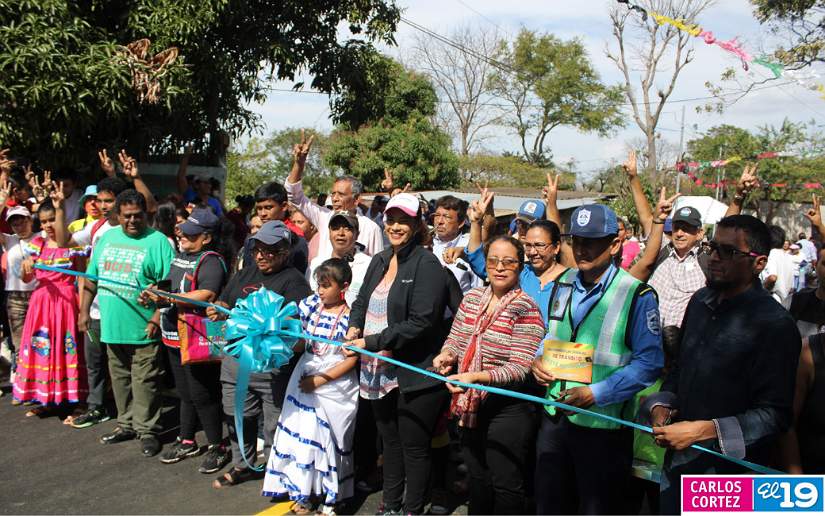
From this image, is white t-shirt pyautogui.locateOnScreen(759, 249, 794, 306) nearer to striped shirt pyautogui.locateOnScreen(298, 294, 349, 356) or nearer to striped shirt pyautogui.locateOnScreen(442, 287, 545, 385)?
striped shirt pyautogui.locateOnScreen(442, 287, 545, 385)

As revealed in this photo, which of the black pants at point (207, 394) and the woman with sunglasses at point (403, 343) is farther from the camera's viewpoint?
the black pants at point (207, 394)

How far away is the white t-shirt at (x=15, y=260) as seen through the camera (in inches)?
253

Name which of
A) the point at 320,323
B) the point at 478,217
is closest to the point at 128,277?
the point at 320,323

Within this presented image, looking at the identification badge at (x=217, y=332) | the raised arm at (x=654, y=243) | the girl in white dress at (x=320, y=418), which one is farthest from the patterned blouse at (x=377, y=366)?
the raised arm at (x=654, y=243)

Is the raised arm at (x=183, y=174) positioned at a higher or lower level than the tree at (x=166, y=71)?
lower

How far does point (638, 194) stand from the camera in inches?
171

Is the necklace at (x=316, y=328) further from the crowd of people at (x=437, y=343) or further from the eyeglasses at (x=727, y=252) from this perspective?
the eyeglasses at (x=727, y=252)

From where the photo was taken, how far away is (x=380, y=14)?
11195mm

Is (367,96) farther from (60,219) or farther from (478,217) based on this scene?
(478,217)

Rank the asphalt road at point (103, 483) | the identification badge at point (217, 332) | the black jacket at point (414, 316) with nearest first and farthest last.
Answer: the black jacket at point (414, 316)
the asphalt road at point (103, 483)
the identification badge at point (217, 332)

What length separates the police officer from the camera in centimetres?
298

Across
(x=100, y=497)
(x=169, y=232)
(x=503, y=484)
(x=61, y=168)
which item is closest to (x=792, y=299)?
(x=503, y=484)

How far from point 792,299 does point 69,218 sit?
7.22m

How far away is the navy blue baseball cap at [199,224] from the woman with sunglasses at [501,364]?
2294mm
